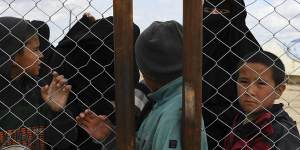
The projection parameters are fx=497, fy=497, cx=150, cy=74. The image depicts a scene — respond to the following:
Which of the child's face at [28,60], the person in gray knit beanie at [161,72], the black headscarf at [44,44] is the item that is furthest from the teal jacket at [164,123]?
the black headscarf at [44,44]

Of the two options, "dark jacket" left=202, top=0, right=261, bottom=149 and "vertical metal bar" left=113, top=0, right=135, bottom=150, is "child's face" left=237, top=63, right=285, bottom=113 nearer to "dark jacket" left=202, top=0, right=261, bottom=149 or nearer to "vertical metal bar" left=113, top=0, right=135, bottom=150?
"dark jacket" left=202, top=0, right=261, bottom=149

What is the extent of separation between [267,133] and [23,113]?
111cm

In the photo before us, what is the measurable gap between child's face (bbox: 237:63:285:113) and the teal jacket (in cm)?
54

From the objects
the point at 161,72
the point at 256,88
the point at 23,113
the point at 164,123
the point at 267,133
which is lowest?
the point at 267,133

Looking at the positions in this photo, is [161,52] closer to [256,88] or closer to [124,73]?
[124,73]

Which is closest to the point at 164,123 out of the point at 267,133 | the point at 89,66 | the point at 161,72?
Result: the point at 161,72

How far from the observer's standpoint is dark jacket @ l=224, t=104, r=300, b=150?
7.15ft

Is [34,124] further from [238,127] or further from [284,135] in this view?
[284,135]

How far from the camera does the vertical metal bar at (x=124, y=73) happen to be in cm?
178

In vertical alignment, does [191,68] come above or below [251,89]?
above

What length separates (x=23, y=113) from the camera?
2285 mm

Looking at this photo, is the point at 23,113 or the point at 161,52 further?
the point at 23,113

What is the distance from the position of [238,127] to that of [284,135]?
9.2 inches

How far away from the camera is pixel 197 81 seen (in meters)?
1.79
